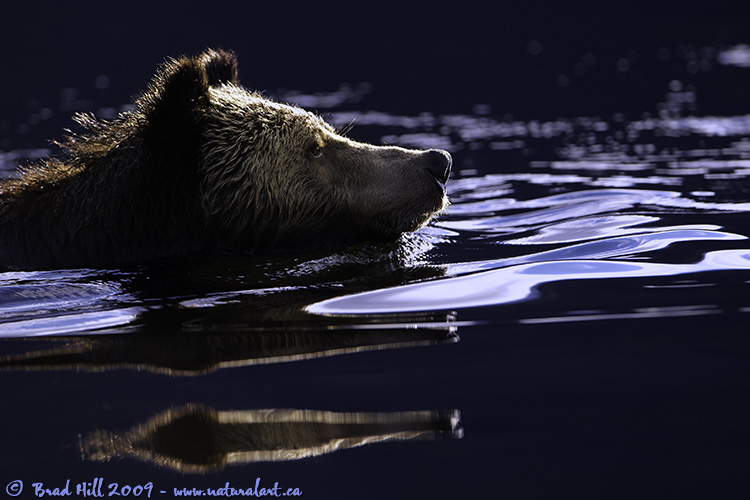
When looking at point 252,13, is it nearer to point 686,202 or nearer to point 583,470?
point 686,202

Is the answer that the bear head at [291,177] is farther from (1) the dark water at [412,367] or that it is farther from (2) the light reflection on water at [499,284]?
(2) the light reflection on water at [499,284]

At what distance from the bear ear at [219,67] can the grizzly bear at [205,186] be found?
26mm

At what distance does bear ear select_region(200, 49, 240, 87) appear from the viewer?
23.4 feet

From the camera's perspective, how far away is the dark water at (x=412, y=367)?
3.12 meters

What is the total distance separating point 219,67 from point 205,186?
4.37 feet

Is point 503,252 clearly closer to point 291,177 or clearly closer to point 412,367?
point 291,177

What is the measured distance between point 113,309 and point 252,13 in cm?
2705

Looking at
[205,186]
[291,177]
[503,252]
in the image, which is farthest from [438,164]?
[205,186]

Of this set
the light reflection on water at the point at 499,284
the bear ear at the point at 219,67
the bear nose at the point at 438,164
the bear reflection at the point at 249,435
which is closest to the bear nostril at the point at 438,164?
the bear nose at the point at 438,164

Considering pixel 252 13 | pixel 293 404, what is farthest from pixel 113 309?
pixel 252 13

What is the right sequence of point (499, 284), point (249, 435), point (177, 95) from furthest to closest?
point (177, 95) → point (499, 284) → point (249, 435)

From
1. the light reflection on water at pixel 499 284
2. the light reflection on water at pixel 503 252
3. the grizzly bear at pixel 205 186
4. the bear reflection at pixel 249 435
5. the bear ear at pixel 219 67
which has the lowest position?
the bear reflection at pixel 249 435

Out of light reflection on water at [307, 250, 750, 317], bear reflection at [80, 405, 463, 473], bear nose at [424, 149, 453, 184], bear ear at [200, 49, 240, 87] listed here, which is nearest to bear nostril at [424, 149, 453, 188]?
bear nose at [424, 149, 453, 184]

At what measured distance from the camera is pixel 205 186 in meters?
6.29
